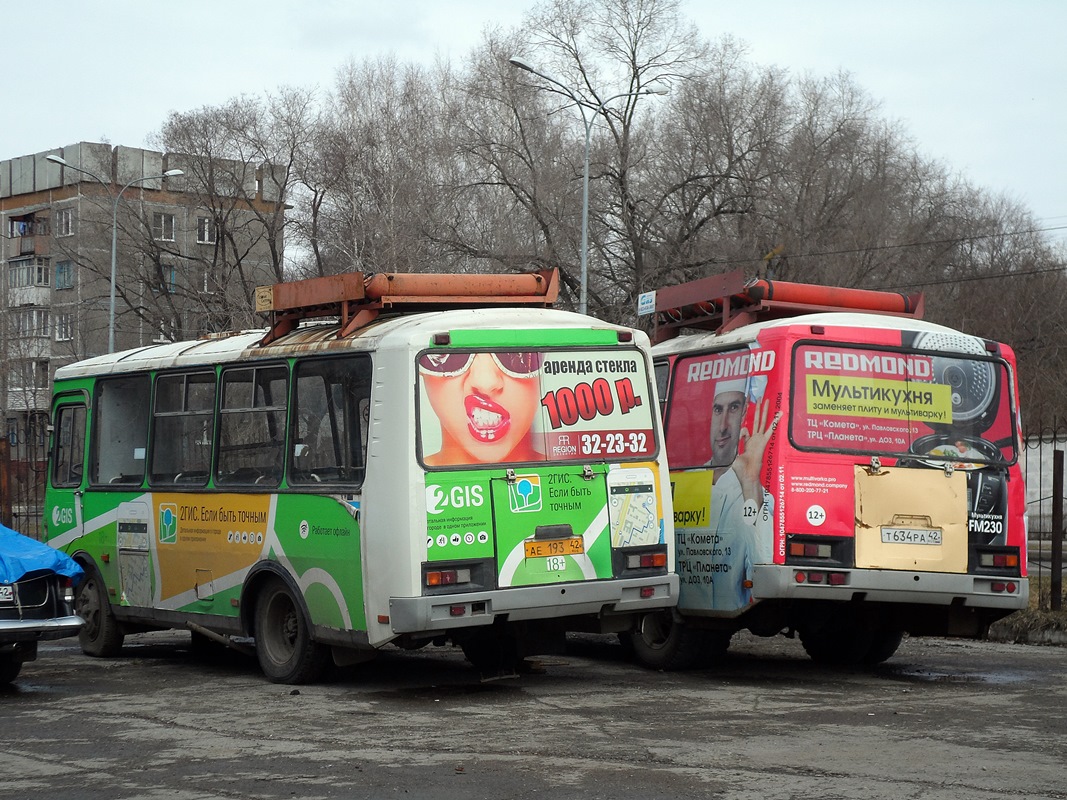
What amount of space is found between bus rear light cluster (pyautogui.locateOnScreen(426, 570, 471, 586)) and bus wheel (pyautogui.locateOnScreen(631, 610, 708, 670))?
2146 mm

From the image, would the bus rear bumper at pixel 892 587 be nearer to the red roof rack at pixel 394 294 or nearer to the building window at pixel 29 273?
the red roof rack at pixel 394 294

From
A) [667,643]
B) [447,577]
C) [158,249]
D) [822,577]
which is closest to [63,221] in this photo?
[158,249]

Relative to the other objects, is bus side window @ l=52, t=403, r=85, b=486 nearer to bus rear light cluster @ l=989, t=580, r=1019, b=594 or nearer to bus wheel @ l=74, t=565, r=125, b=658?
bus wheel @ l=74, t=565, r=125, b=658

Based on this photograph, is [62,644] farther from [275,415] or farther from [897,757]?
[897,757]

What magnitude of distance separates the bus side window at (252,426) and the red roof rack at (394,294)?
1.37 ft

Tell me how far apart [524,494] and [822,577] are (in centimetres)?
217

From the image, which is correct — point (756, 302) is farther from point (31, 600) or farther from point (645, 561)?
point (31, 600)

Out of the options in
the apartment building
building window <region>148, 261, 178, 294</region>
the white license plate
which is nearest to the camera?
the white license plate

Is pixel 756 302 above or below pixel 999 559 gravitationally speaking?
above

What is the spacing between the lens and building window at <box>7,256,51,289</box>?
231 ft

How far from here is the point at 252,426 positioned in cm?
1113

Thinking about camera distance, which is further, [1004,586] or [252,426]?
[252,426]

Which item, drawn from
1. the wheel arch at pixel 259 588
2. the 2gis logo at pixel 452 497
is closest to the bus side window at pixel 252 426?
the wheel arch at pixel 259 588

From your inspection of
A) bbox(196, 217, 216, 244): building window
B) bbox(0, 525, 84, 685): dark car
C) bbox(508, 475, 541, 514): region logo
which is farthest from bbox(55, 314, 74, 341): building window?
bbox(508, 475, 541, 514): region logo
